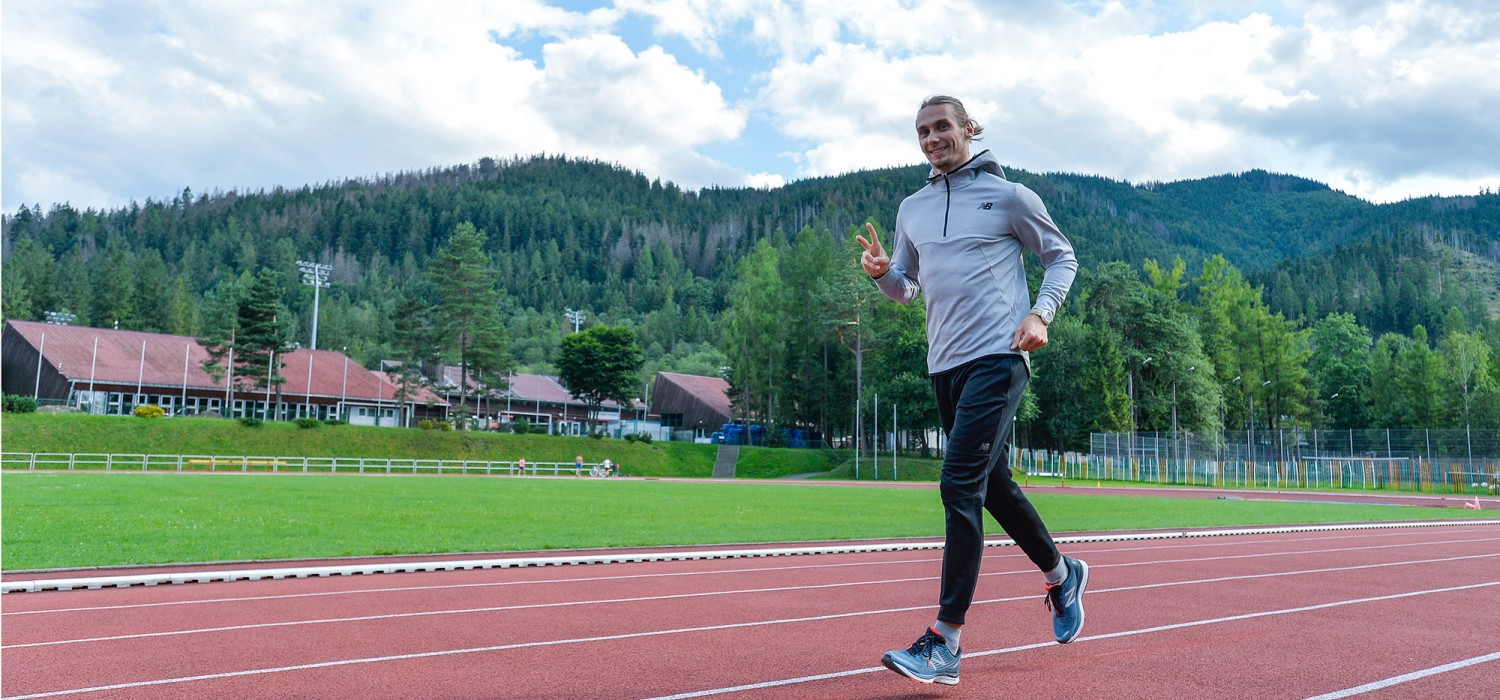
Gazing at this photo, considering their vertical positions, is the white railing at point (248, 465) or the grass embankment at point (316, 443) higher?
the grass embankment at point (316, 443)

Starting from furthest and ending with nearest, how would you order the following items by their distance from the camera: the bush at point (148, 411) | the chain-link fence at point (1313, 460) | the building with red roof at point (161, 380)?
the building with red roof at point (161, 380), the bush at point (148, 411), the chain-link fence at point (1313, 460)

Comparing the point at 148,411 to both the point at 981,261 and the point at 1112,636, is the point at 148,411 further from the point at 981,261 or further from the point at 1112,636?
the point at 981,261

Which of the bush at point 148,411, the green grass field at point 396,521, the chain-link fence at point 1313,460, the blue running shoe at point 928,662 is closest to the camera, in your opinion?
the blue running shoe at point 928,662

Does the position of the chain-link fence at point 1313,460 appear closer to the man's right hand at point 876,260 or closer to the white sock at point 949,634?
the man's right hand at point 876,260

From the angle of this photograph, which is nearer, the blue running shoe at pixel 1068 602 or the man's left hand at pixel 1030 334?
the man's left hand at pixel 1030 334

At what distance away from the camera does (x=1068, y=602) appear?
439 cm

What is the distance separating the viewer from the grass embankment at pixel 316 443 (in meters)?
45.4

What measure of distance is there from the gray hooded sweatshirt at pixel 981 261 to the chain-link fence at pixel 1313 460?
5071cm

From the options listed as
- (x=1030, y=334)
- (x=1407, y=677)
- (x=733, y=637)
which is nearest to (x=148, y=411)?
(x=733, y=637)

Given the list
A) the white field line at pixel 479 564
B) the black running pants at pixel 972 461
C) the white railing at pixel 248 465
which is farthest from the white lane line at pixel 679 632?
the white railing at pixel 248 465

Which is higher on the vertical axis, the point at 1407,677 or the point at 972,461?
the point at 972,461

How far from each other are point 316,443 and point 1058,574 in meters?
52.9

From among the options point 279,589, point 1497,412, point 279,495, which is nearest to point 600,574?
point 279,589

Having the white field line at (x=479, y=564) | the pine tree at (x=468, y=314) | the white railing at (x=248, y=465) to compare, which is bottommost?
the white railing at (x=248, y=465)
